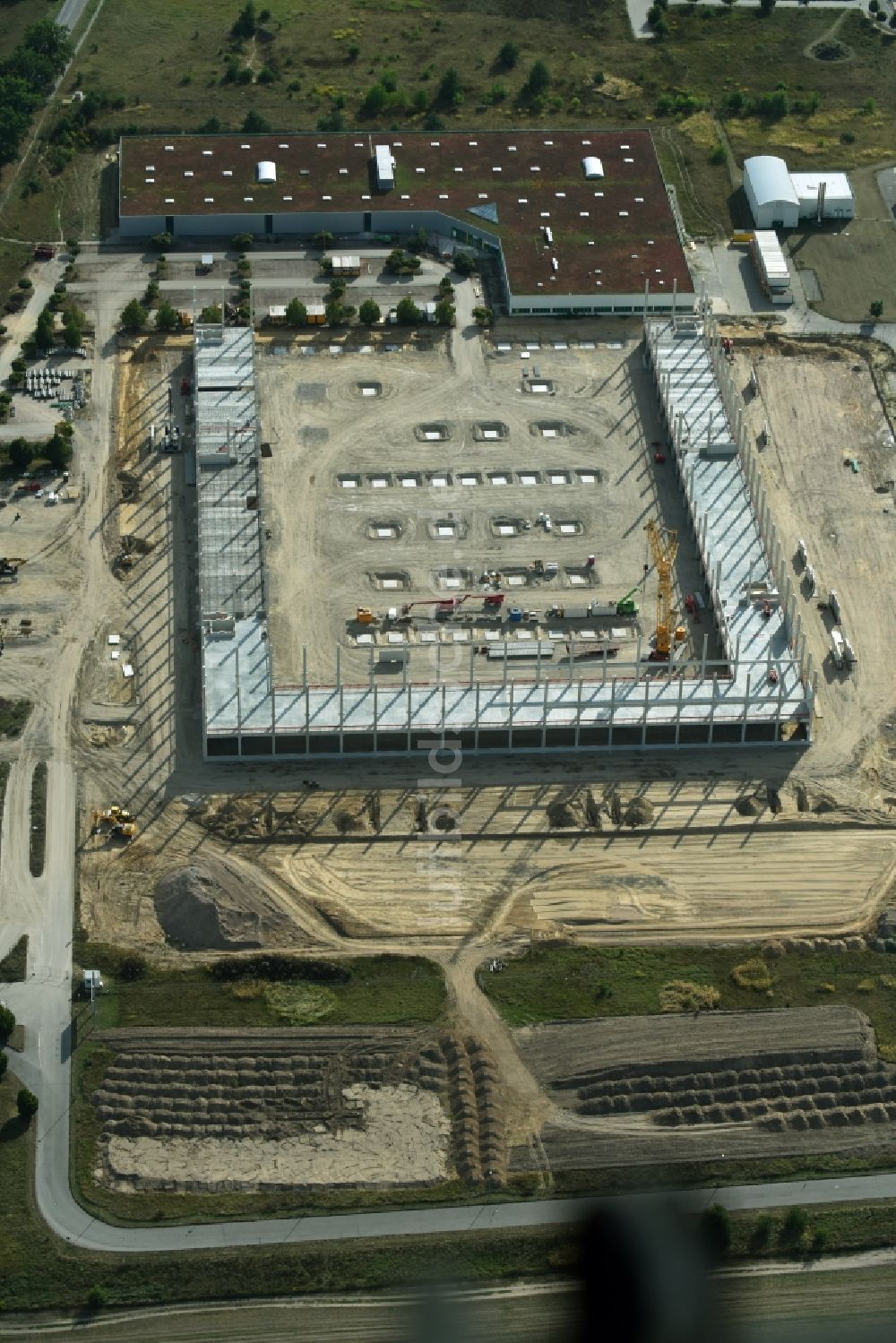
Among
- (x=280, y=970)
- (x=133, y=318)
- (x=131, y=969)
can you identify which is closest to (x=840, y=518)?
(x=133, y=318)

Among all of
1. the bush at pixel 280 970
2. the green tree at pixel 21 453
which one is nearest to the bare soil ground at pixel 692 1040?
the bush at pixel 280 970

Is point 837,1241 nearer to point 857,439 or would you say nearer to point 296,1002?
point 296,1002

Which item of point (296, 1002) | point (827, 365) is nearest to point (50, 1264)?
point (296, 1002)

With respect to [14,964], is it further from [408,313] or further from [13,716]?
[408,313]

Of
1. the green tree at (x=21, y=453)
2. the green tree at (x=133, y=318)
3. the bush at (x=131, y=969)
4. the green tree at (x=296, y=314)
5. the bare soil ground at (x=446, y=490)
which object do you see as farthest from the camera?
the green tree at (x=296, y=314)

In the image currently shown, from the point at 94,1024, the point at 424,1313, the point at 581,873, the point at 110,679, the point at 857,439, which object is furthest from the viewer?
the point at 857,439

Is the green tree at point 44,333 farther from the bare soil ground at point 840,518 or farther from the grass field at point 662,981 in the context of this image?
the grass field at point 662,981

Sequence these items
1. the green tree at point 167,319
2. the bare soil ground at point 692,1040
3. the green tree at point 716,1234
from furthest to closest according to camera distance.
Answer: the green tree at point 167,319
the bare soil ground at point 692,1040
the green tree at point 716,1234

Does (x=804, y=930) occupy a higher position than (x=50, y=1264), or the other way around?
(x=804, y=930)
